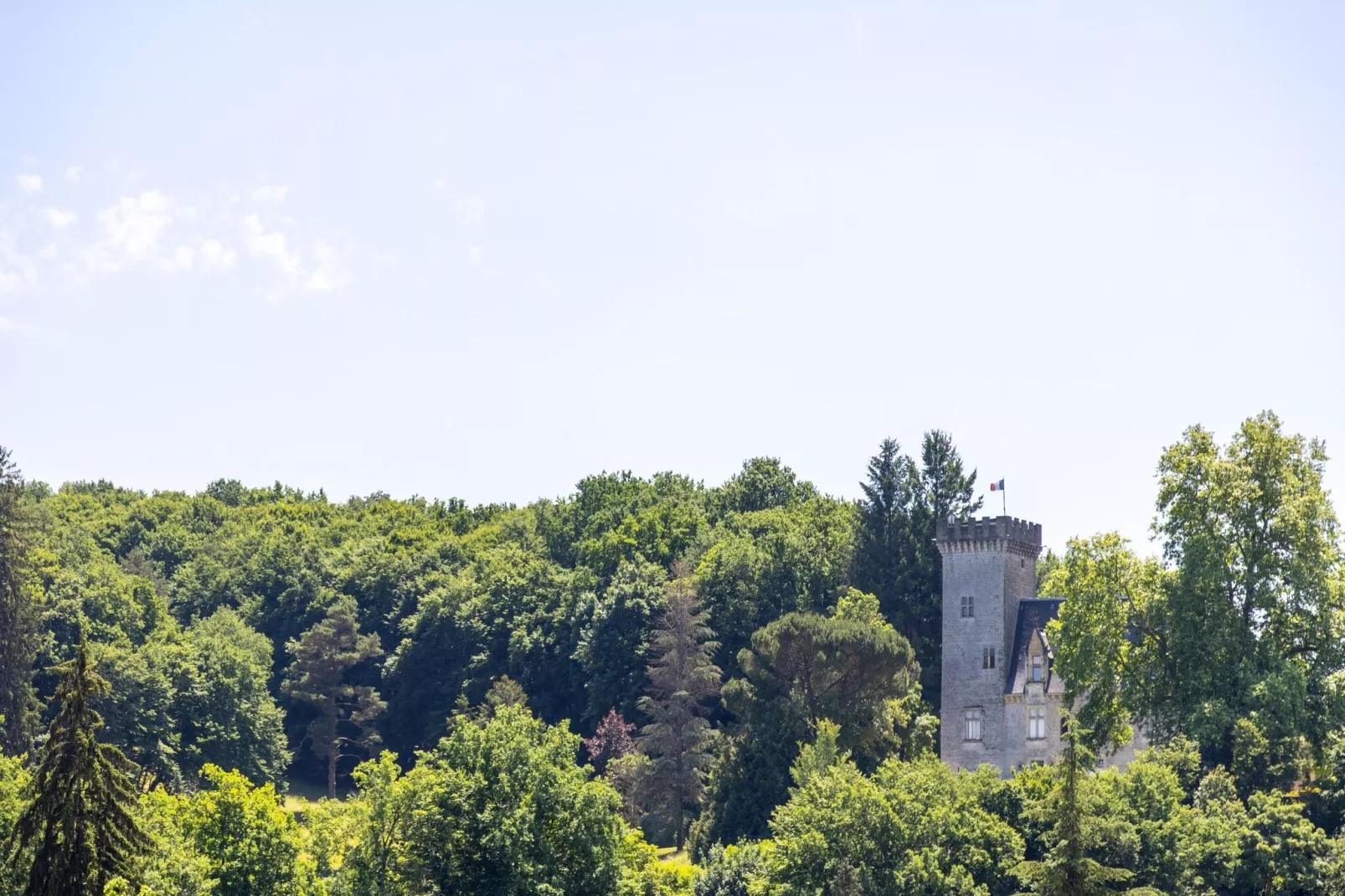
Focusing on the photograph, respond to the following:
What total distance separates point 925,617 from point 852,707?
43.0 feet

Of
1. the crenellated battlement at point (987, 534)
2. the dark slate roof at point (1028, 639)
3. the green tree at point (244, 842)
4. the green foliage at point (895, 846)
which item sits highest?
the crenellated battlement at point (987, 534)

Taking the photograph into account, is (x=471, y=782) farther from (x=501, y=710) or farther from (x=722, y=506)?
(x=722, y=506)

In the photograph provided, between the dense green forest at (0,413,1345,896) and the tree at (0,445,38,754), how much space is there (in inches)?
6.1

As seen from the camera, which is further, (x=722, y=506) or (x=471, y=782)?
(x=722, y=506)

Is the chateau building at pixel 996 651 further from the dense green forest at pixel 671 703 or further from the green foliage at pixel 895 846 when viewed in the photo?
the green foliage at pixel 895 846

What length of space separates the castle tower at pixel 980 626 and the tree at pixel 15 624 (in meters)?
42.8

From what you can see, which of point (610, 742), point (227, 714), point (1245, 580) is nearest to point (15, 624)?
point (227, 714)

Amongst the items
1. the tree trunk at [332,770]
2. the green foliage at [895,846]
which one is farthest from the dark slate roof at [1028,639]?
the tree trunk at [332,770]

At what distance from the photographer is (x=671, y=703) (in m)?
92.3

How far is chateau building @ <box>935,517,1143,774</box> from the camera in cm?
8350

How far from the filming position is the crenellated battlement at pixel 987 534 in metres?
86.6

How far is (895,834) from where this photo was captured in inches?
2557

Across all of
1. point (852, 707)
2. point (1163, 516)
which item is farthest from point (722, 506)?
point (1163, 516)

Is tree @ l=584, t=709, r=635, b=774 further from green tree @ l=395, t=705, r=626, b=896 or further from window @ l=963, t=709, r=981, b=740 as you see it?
green tree @ l=395, t=705, r=626, b=896
